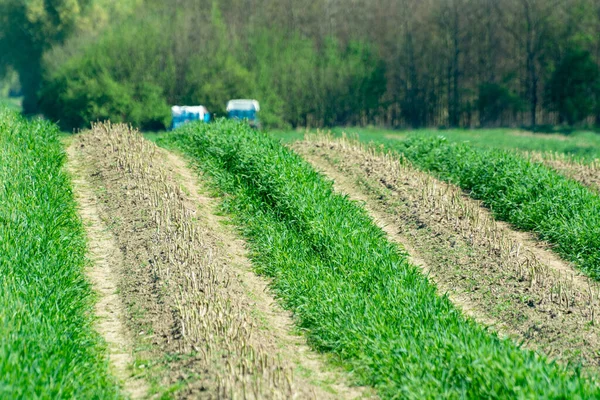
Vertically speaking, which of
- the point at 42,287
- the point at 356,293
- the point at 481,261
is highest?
the point at 42,287

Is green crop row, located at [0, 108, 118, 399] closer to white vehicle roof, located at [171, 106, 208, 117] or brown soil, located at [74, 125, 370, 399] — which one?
brown soil, located at [74, 125, 370, 399]

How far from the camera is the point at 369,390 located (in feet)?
26.1

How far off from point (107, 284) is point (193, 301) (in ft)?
6.15

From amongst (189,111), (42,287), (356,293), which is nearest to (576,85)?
(189,111)

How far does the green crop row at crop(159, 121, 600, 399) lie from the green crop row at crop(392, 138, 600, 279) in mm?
A: 3015

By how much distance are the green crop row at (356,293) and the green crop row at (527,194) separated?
3015mm

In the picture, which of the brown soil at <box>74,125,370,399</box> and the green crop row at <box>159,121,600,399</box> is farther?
the brown soil at <box>74,125,370,399</box>

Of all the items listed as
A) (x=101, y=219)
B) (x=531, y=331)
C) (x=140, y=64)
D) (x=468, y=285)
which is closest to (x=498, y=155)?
(x=468, y=285)

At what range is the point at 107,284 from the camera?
10.5 m

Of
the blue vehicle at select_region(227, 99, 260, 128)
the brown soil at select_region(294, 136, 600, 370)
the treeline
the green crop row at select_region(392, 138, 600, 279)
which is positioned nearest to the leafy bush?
the treeline

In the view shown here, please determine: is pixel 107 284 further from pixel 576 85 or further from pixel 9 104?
pixel 576 85

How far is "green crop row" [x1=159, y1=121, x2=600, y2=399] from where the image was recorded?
7.15 m

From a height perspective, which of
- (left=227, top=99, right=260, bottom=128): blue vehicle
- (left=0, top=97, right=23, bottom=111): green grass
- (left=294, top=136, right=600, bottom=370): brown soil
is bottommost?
(left=294, top=136, right=600, bottom=370): brown soil

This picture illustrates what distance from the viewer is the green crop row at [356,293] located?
281 inches
